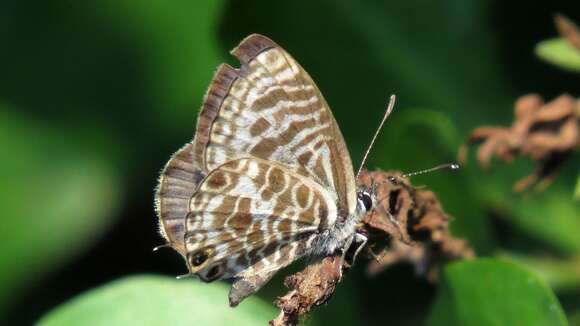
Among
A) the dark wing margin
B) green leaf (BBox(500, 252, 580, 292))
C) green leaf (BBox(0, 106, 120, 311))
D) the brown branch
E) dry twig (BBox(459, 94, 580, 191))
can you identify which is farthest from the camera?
green leaf (BBox(0, 106, 120, 311))

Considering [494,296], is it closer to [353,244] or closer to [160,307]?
[353,244]

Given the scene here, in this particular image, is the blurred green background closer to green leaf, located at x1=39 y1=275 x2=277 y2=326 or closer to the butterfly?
green leaf, located at x1=39 y1=275 x2=277 y2=326

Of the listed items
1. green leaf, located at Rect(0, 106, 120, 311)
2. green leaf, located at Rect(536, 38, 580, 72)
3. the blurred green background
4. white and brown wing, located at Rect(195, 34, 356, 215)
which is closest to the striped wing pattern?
white and brown wing, located at Rect(195, 34, 356, 215)

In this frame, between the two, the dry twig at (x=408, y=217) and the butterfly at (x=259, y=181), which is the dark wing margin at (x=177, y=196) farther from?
the dry twig at (x=408, y=217)

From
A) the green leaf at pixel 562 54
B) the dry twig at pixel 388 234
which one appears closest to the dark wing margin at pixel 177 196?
the dry twig at pixel 388 234

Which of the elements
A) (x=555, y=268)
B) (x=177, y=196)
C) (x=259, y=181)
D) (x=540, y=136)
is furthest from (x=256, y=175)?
(x=555, y=268)

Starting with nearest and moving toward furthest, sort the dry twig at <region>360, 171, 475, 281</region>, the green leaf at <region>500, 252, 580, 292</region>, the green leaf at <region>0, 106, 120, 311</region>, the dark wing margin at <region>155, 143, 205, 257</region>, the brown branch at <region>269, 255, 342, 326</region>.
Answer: the brown branch at <region>269, 255, 342, 326</region> → the dry twig at <region>360, 171, 475, 281</region> → the dark wing margin at <region>155, 143, 205, 257</region> → the green leaf at <region>500, 252, 580, 292</region> → the green leaf at <region>0, 106, 120, 311</region>
